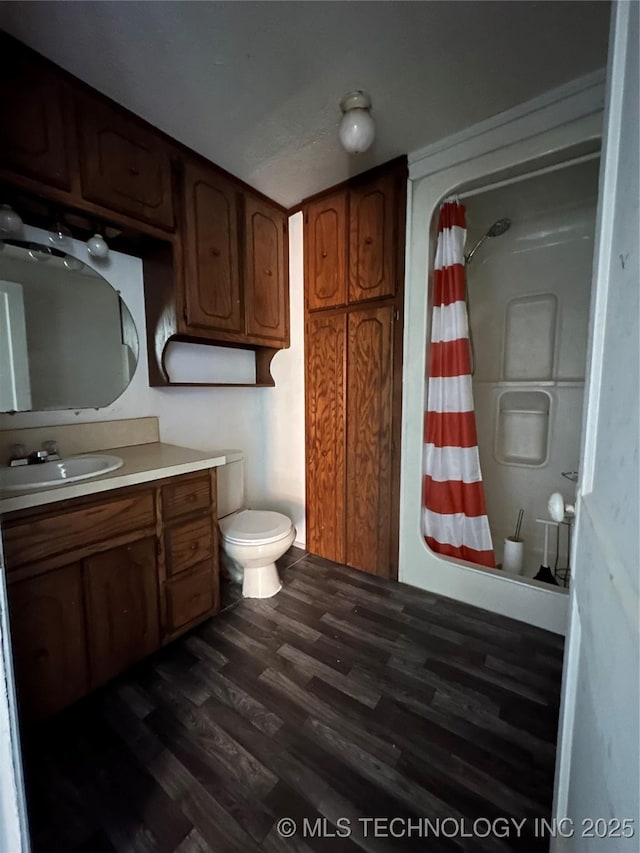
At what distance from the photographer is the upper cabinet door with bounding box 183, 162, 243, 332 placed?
1.64m

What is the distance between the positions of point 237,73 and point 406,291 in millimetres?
1113

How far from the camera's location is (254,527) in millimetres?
1795

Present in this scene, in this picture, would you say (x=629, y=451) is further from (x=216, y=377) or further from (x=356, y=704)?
(x=216, y=377)

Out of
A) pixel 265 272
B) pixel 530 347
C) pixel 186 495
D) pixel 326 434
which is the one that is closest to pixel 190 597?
pixel 186 495

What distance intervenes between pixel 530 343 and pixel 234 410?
6.71ft

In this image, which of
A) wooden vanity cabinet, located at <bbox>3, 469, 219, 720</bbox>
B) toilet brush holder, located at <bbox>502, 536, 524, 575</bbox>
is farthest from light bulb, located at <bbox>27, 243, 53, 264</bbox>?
toilet brush holder, located at <bbox>502, 536, 524, 575</bbox>

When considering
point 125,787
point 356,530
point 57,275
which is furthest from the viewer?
point 356,530

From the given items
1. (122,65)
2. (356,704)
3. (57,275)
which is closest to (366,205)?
(122,65)

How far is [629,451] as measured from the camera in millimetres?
412

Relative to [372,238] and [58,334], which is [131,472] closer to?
[58,334]

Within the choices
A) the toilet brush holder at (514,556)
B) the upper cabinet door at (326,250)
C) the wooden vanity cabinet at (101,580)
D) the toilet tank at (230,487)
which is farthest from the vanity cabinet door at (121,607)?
the toilet brush holder at (514,556)

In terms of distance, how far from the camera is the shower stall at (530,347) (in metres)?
1.97

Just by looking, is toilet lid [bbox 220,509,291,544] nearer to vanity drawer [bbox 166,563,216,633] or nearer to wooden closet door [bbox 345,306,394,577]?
vanity drawer [bbox 166,563,216,633]

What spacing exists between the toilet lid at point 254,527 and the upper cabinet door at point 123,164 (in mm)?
1526
